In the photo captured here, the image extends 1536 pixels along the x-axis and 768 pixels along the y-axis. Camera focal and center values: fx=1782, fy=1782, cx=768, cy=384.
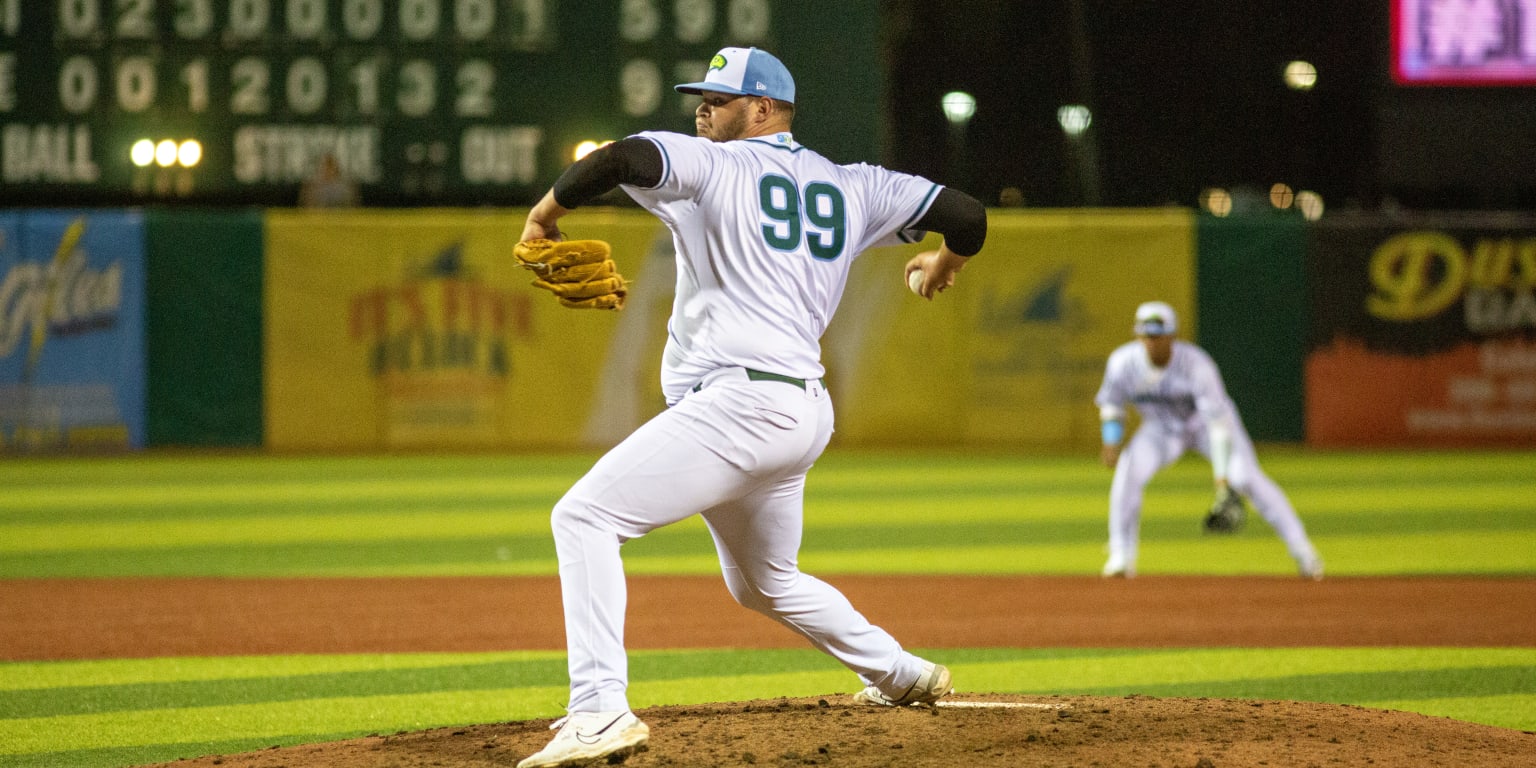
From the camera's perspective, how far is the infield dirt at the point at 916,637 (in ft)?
15.3

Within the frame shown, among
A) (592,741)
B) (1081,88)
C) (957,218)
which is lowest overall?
(592,741)

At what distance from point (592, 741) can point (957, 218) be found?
1675mm

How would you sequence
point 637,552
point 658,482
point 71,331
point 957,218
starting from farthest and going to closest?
1. point 71,331
2. point 637,552
3. point 957,218
4. point 658,482

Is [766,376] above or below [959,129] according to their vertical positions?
below

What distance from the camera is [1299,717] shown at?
5180mm

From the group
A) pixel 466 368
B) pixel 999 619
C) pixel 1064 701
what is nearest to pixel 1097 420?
pixel 466 368

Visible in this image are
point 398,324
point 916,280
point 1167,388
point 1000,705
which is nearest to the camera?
point 916,280

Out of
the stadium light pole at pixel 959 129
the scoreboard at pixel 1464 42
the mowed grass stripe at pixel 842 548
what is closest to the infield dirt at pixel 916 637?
the mowed grass stripe at pixel 842 548

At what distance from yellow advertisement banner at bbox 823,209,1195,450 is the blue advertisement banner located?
7.23 m

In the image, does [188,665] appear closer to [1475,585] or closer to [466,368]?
[1475,585]

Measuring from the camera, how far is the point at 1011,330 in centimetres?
1864

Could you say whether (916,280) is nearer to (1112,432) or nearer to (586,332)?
(1112,432)

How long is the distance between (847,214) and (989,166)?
16.3m

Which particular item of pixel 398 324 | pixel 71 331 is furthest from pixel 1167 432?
pixel 71 331
